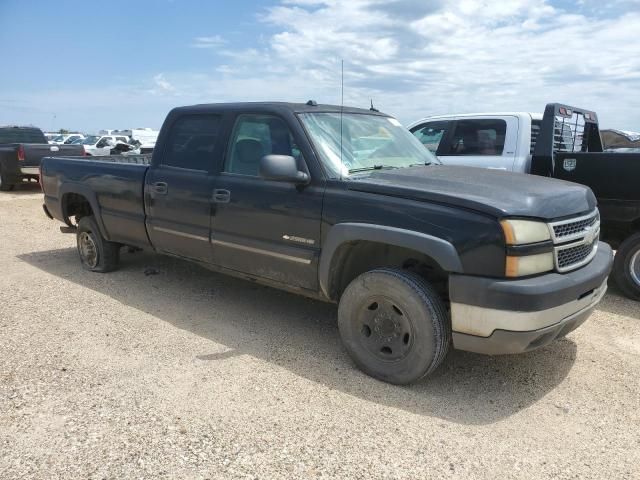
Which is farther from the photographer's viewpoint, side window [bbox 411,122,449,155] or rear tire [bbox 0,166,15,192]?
rear tire [bbox 0,166,15,192]

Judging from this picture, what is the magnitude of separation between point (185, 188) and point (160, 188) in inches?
15.8

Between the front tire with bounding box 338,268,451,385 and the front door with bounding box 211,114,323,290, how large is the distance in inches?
17.5

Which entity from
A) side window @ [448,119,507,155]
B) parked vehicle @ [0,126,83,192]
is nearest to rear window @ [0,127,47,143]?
parked vehicle @ [0,126,83,192]

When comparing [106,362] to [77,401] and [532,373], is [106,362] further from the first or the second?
[532,373]

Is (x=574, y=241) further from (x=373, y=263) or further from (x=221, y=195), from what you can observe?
(x=221, y=195)

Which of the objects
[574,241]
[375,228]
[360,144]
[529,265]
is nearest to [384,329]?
[375,228]

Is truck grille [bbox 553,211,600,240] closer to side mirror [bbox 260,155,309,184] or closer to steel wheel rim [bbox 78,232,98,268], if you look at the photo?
side mirror [bbox 260,155,309,184]

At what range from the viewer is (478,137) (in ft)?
22.9

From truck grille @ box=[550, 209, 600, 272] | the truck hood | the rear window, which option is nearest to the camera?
the truck hood

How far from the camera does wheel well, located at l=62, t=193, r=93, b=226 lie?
6348mm

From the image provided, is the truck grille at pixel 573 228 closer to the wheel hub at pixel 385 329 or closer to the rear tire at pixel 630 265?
the wheel hub at pixel 385 329

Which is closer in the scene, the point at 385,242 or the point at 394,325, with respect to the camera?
the point at 385,242

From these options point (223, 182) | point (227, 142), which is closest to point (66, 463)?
point (223, 182)

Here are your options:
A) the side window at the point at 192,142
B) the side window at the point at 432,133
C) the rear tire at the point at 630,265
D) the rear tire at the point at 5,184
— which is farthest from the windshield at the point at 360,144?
the rear tire at the point at 5,184
